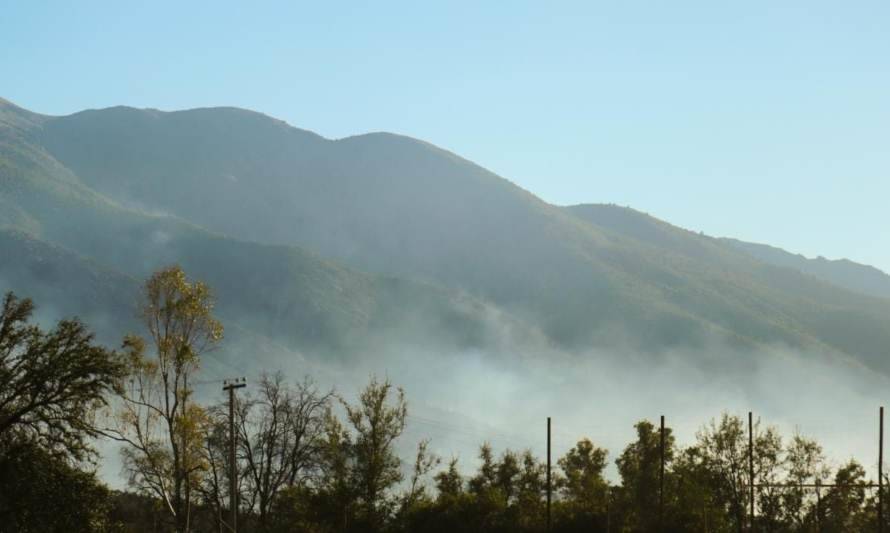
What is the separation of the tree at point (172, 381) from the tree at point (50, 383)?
7410mm

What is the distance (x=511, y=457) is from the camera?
7206cm

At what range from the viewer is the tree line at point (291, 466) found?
122 feet

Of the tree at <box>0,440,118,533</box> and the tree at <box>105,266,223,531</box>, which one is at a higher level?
the tree at <box>105,266,223,531</box>

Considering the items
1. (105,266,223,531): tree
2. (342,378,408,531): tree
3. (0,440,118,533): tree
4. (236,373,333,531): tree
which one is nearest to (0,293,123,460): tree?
(0,440,118,533): tree

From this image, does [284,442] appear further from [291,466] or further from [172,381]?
[172,381]

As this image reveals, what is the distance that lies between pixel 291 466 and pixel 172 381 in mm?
20730

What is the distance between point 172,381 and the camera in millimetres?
48875

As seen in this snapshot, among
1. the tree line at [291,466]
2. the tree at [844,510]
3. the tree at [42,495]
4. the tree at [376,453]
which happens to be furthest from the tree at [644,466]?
the tree at [42,495]

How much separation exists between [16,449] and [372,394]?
25.1 meters

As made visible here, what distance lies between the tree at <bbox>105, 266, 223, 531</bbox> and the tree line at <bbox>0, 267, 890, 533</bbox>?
0.09 m

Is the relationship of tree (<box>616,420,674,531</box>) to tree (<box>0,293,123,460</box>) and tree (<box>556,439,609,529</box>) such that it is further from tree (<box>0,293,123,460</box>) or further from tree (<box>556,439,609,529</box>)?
tree (<box>0,293,123,460</box>)

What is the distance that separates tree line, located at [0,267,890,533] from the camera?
37.3 m

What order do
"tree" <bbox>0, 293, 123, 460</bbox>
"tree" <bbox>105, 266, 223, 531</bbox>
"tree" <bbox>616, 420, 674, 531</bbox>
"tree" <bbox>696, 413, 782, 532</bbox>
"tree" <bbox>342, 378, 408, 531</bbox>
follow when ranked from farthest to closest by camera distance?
"tree" <bbox>616, 420, 674, 531</bbox> < "tree" <bbox>696, 413, 782, 532</bbox> < "tree" <bbox>342, 378, 408, 531</bbox> < "tree" <bbox>105, 266, 223, 531</bbox> < "tree" <bbox>0, 293, 123, 460</bbox>

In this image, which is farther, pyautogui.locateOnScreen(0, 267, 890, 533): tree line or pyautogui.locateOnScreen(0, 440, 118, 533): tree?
pyautogui.locateOnScreen(0, 267, 890, 533): tree line
